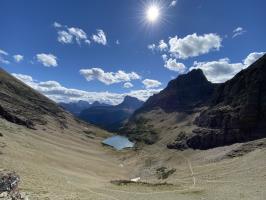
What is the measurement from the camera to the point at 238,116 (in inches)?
4988

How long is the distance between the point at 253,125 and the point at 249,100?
12.4 metres

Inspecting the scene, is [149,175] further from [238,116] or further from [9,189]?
[9,189]

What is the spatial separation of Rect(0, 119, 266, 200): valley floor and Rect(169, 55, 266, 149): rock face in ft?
28.6

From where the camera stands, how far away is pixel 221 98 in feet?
518

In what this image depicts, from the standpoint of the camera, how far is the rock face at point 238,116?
120 metres

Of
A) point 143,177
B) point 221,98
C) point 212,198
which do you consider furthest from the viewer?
point 221,98

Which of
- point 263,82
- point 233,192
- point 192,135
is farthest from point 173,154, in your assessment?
point 233,192

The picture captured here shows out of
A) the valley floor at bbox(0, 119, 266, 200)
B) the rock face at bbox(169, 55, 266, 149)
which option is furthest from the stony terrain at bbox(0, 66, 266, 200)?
the rock face at bbox(169, 55, 266, 149)

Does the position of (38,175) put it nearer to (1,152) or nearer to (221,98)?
(1,152)

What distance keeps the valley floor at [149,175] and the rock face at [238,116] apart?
8.71 metres

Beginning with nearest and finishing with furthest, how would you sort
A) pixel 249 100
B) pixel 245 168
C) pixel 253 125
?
pixel 245 168, pixel 253 125, pixel 249 100

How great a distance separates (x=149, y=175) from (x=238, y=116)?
44967mm

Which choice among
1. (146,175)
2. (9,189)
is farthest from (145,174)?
(9,189)

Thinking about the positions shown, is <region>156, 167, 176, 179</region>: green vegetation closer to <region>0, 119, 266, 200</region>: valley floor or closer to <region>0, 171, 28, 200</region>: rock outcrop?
<region>0, 119, 266, 200</region>: valley floor
